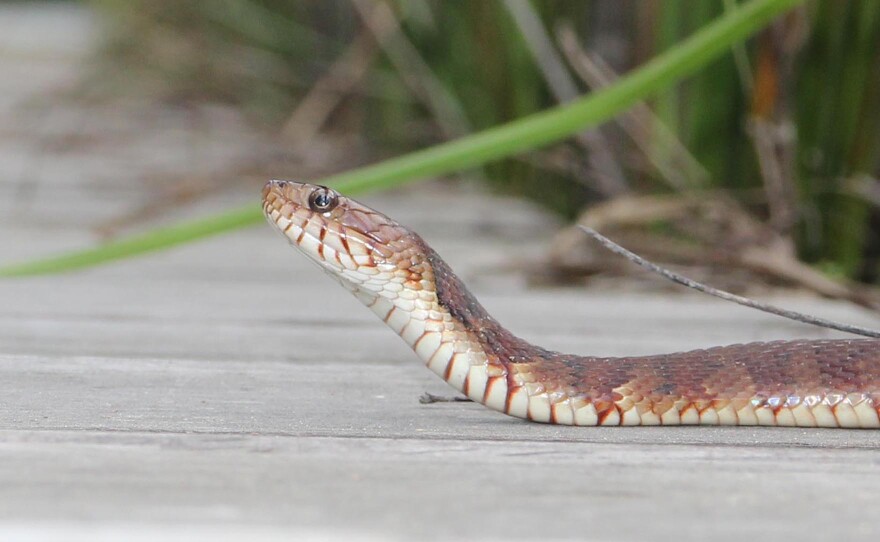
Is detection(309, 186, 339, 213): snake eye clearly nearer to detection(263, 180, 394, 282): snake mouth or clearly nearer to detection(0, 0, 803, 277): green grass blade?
detection(263, 180, 394, 282): snake mouth

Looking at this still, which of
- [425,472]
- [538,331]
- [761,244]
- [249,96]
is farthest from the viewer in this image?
[249,96]

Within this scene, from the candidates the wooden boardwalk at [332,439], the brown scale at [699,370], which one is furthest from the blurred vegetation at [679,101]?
the brown scale at [699,370]

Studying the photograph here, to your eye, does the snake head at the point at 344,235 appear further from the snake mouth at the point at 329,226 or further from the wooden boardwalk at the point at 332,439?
the wooden boardwalk at the point at 332,439

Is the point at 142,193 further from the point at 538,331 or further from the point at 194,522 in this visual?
the point at 194,522

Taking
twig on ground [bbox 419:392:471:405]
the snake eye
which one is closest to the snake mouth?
the snake eye

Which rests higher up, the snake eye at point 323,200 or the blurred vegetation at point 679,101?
the blurred vegetation at point 679,101

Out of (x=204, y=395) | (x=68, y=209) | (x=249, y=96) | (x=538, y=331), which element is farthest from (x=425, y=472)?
(x=249, y=96)
